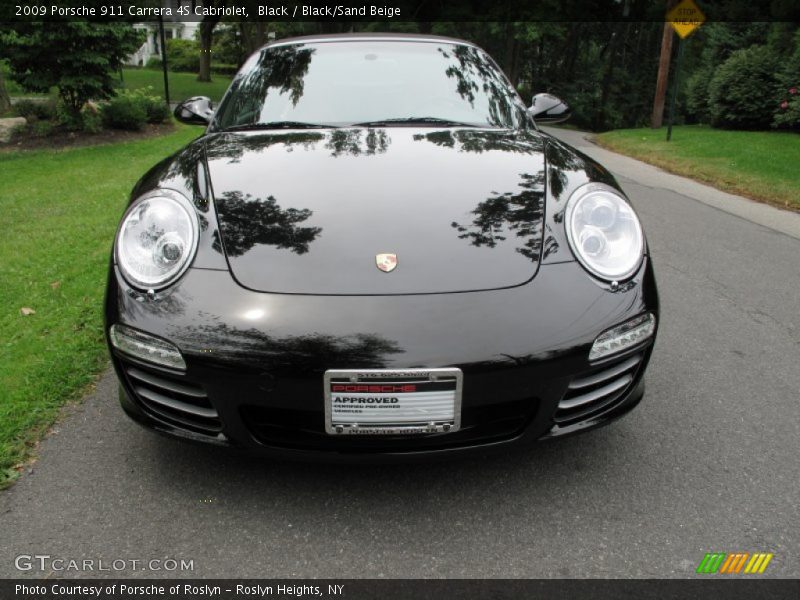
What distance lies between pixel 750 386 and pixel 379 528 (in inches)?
70.7

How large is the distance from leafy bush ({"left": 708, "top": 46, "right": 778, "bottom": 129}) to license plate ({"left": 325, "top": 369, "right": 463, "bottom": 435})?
1582 cm

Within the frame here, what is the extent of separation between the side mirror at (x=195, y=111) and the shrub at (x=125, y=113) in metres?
8.18

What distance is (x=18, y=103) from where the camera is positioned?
35.6 feet

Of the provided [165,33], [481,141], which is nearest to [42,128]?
[481,141]

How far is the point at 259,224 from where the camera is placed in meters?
2.11

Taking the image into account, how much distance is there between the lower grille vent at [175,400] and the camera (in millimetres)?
1873

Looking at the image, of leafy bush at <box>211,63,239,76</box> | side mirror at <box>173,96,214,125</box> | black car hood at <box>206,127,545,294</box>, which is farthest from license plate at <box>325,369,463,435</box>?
leafy bush at <box>211,63,239,76</box>

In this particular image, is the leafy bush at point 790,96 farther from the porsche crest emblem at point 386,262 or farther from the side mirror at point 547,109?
the porsche crest emblem at point 386,262

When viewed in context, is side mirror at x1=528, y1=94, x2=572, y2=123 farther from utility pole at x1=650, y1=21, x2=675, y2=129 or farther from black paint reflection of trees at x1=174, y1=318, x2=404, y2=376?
utility pole at x1=650, y1=21, x2=675, y2=129

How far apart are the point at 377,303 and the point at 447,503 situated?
67 centimetres

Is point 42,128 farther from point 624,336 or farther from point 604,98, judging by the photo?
point 604,98

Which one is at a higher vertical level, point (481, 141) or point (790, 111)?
point (481, 141)

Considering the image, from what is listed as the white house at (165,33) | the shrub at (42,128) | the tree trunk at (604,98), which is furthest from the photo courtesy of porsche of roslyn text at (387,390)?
the white house at (165,33)
